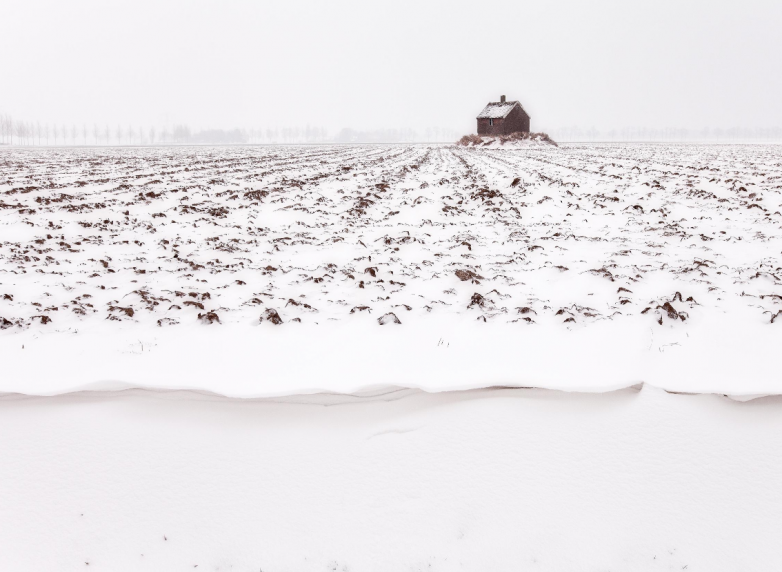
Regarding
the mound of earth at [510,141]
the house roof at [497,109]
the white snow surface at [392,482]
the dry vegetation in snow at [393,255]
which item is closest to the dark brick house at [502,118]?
the house roof at [497,109]

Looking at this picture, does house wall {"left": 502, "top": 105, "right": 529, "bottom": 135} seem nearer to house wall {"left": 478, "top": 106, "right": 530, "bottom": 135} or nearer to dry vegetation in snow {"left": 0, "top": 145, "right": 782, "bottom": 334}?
house wall {"left": 478, "top": 106, "right": 530, "bottom": 135}

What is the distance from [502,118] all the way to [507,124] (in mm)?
972

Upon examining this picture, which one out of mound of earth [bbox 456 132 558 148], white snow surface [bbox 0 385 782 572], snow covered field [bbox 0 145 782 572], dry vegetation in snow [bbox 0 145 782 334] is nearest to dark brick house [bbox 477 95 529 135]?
mound of earth [bbox 456 132 558 148]

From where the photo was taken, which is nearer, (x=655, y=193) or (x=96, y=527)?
(x=96, y=527)

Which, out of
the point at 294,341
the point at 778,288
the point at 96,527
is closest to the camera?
the point at 96,527

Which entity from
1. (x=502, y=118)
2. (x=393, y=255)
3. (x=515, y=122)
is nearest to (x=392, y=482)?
(x=393, y=255)

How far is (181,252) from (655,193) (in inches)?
382

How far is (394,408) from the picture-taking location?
3086 mm

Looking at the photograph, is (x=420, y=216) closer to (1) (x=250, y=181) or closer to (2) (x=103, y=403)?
(2) (x=103, y=403)

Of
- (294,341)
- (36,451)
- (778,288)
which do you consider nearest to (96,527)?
(36,451)

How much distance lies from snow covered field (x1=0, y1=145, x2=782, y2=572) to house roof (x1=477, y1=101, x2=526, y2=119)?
50.7m

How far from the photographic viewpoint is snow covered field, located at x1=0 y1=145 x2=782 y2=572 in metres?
2.19

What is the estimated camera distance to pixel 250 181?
14828mm

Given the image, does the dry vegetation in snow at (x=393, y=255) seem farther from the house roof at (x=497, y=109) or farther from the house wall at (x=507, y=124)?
the house roof at (x=497, y=109)
